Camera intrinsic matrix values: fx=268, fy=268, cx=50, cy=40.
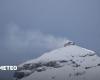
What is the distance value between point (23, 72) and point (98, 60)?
45.8 ft

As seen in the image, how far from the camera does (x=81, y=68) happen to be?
45812 millimetres

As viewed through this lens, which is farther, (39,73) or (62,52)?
(62,52)

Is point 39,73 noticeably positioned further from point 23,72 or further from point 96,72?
point 96,72

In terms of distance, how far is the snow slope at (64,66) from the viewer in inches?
1740

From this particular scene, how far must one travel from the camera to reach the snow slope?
145 ft

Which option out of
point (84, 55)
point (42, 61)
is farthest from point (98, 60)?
point (42, 61)

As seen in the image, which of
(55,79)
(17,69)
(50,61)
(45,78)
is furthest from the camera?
(17,69)

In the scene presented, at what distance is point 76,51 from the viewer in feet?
167

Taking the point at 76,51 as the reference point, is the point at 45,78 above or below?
below

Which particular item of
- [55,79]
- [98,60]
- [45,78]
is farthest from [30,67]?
[98,60]

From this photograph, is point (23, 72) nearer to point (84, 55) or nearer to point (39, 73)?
point (39, 73)

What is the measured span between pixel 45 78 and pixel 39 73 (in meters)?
2.56

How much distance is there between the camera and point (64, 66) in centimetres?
4684

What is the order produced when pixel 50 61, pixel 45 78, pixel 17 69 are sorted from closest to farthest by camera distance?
pixel 45 78 < pixel 50 61 < pixel 17 69
